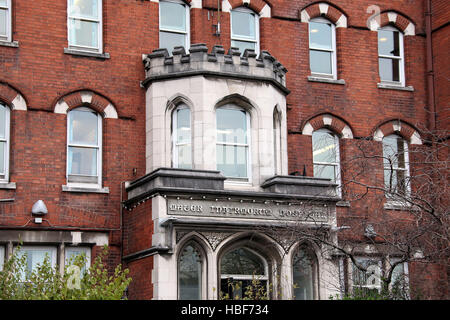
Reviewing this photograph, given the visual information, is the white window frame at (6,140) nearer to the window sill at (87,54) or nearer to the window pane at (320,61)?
the window sill at (87,54)

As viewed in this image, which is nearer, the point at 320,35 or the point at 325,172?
the point at 325,172

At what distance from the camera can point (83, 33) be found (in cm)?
2173

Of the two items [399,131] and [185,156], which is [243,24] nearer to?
[185,156]

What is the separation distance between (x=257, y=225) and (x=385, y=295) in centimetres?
364

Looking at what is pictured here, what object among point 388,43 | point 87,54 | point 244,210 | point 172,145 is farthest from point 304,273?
point 388,43

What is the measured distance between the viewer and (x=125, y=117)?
2147 centimetres

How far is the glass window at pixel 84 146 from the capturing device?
68.4 ft

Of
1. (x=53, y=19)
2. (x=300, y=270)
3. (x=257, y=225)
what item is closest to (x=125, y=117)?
(x=53, y=19)

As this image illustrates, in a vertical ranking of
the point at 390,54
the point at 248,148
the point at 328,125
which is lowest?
the point at 248,148

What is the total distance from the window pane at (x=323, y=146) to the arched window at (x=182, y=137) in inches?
171

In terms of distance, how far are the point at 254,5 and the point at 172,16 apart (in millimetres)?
2407

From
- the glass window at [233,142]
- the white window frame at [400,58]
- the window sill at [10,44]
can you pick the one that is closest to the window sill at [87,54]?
the window sill at [10,44]

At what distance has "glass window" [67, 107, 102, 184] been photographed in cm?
2086

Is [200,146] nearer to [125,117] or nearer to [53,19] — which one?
[125,117]
